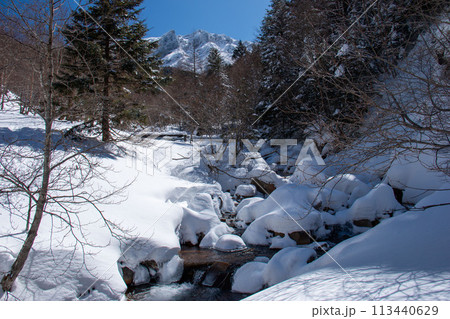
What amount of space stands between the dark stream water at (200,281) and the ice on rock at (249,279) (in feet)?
0.52

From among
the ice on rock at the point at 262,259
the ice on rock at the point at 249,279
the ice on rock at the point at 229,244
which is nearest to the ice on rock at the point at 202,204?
the ice on rock at the point at 229,244

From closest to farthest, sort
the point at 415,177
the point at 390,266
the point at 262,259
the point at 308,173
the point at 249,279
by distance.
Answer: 1. the point at 390,266
2. the point at 249,279
3. the point at 262,259
4. the point at 415,177
5. the point at 308,173

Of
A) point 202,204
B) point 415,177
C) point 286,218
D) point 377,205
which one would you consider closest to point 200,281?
point 286,218

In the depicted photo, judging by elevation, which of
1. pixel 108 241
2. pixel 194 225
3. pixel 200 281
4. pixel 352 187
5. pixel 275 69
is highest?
pixel 275 69

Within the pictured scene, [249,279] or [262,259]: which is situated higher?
[262,259]

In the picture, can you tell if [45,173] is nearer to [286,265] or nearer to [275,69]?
[286,265]

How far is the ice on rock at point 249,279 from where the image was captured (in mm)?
6027

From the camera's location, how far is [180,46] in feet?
315

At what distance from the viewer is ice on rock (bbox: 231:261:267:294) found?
6.03 m

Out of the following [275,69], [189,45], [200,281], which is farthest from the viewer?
[189,45]

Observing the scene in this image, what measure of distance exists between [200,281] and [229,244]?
1.76 meters

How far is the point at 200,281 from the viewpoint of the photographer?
6.68 metres

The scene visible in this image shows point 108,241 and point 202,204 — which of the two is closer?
point 108,241

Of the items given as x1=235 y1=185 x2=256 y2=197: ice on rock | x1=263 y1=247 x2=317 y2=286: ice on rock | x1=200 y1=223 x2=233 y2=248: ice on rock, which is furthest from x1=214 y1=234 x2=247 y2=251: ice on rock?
x1=235 y1=185 x2=256 y2=197: ice on rock
